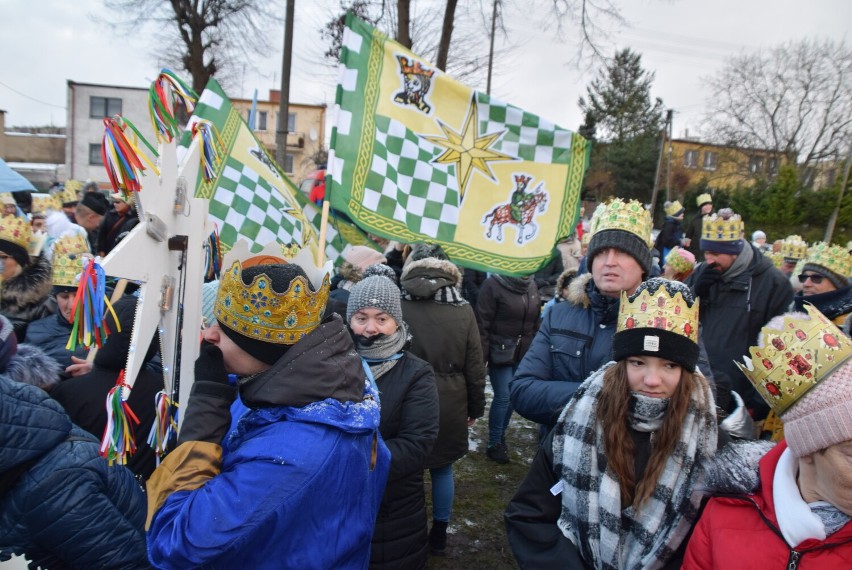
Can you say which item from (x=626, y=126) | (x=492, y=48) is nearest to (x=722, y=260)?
(x=492, y=48)

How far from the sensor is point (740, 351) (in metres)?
3.93

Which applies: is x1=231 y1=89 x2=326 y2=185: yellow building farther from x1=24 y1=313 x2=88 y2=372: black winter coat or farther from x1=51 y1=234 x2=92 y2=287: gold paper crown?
x1=24 y1=313 x2=88 y2=372: black winter coat

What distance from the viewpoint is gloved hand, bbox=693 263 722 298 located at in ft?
13.5

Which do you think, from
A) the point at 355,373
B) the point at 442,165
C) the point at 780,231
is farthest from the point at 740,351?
the point at 780,231

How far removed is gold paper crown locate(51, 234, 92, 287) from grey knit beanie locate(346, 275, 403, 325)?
154 cm

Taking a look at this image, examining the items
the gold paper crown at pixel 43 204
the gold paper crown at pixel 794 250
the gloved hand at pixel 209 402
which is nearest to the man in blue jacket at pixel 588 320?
the gloved hand at pixel 209 402

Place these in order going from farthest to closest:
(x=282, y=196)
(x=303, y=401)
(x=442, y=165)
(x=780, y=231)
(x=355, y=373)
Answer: (x=780, y=231) → (x=282, y=196) → (x=442, y=165) → (x=355, y=373) → (x=303, y=401)

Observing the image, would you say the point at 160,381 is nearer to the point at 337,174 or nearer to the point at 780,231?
the point at 337,174

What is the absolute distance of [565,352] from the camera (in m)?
2.58

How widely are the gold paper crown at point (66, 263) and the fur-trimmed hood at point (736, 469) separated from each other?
3190 mm

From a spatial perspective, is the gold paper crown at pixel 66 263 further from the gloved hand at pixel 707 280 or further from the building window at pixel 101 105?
the building window at pixel 101 105

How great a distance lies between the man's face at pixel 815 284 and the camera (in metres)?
3.99

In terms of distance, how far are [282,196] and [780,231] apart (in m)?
23.1

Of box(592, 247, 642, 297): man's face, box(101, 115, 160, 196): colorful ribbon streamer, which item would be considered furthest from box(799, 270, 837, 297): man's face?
box(101, 115, 160, 196): colorful ribbon streamer
